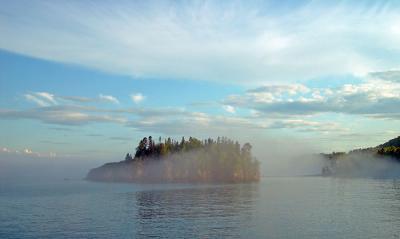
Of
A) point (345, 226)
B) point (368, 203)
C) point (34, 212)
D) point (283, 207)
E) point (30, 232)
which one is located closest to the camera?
point (30, 232)

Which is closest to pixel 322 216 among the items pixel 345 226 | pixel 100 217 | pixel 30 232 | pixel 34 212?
pixel 345 226

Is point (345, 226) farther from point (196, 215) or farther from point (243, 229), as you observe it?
point (196, 215)

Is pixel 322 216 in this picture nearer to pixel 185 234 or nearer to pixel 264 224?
pixel 264 224

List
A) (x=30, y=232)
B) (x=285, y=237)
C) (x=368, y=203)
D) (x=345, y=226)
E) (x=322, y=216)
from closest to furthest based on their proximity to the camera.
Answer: (x=285, y=237), (x=30, y=232), (x=345, y=226), (x=322, y=216), (x=368, y=203)

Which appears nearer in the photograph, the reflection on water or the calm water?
the reflection on water

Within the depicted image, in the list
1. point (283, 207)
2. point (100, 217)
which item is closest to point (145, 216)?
point (100, 217)

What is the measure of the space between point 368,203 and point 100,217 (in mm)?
84845

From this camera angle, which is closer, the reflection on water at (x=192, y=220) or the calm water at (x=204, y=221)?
the reflection on water at (x=192, y=220)

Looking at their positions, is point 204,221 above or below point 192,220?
below

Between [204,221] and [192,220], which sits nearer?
[204,221]

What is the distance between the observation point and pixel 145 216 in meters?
114

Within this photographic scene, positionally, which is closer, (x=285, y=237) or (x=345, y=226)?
(x=285, y=237)

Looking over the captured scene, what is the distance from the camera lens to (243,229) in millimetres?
90250

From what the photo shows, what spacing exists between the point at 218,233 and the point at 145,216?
3412cm
